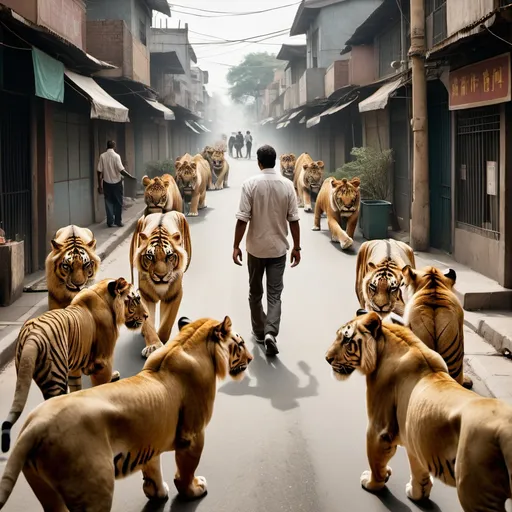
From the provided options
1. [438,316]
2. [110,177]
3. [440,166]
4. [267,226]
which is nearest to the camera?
[438,316]

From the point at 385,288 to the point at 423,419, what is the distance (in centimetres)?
337

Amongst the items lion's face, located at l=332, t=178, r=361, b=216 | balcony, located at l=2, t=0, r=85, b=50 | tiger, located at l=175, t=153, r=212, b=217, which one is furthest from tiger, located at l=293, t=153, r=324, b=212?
balcony, located at l=2, t=0, r=85, b=50

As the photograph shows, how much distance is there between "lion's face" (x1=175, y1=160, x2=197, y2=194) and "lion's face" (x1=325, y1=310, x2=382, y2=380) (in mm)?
16820

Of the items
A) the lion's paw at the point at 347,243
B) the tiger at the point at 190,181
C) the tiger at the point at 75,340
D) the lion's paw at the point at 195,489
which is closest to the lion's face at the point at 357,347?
the lion's paw at the point at 195,489

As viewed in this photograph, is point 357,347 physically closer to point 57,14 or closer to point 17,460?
point 17,460

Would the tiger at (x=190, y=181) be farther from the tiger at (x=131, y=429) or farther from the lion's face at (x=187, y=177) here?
the tiger at (x=131, y=429)

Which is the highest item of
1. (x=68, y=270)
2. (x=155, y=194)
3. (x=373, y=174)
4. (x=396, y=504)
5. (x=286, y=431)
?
(x=373, y=174)

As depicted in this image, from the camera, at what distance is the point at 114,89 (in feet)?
77.7

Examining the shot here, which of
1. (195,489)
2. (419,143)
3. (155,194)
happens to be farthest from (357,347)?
(155,194)

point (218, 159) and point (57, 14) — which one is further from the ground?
point (57, 14)

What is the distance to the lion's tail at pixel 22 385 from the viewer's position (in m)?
4.89

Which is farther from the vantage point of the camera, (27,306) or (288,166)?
(288,166)

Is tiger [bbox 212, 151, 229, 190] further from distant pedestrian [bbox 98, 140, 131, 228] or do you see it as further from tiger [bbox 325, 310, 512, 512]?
tiger [bbox 325, 310, 512, 512]

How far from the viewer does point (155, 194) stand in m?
15.6
